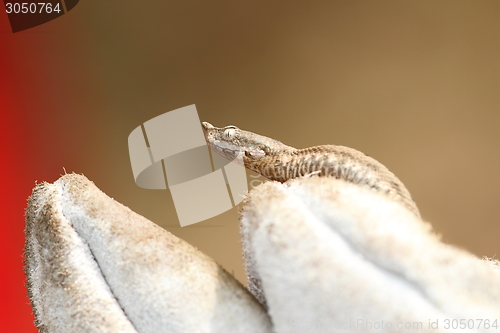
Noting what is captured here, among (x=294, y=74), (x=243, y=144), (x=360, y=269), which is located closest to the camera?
(x=360, y=269)

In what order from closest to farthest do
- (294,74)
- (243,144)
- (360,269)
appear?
1. (360,269)
2. (243,144)
3. (294,74)

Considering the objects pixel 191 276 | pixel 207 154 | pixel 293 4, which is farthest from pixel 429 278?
pixel 293 4

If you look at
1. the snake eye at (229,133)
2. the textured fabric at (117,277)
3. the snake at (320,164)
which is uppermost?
the snake eye at (229,133)

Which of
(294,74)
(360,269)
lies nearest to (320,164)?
(360,269)

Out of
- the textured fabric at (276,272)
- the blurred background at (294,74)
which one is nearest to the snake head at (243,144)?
the textured fabric at (276,272)

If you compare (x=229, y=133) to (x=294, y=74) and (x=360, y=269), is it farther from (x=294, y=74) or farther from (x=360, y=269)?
(x=294, y=74)

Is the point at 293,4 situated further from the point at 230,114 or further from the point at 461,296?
the point at 461,296

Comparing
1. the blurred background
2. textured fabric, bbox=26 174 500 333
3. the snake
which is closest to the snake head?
the snake

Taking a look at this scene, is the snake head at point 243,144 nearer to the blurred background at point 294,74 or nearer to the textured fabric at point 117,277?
the textured fabric at point 117,277
